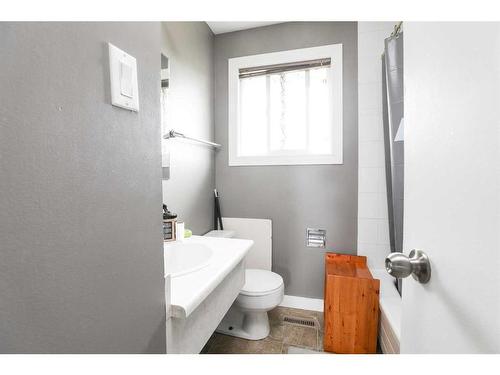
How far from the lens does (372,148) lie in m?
1.87

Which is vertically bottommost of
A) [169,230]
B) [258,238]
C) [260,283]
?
[260,283]

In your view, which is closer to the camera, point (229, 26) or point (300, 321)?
point (300, 321)

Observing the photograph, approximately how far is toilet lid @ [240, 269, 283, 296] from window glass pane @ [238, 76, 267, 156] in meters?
1.06

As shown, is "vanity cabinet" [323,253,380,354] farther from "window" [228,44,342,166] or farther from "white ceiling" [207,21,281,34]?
"white ceiling" [207,21,281,34]

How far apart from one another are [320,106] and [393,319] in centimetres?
165

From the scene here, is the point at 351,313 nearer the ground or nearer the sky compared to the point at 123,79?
nearer the ground

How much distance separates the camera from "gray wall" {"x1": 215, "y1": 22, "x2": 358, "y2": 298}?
6.33 ft

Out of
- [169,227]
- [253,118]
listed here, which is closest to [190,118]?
[253,118]

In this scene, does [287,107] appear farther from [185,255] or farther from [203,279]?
[203,279]

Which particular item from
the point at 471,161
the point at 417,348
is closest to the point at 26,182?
the point at 471,161

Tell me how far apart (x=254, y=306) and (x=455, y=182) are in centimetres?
143

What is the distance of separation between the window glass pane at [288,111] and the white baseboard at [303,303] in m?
1.34

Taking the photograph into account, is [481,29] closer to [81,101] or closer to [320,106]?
[81,101]

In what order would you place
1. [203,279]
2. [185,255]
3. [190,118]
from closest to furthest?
[203,279], [185,255], [190,118]
